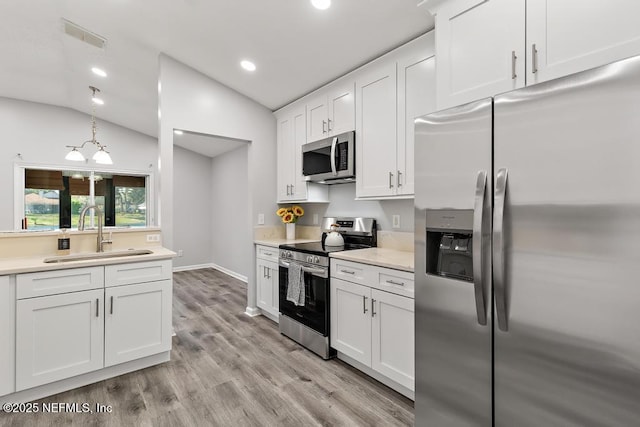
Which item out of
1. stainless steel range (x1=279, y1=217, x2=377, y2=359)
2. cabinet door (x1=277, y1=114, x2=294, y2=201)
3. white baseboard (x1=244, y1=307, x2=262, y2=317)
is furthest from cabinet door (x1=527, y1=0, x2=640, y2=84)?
white baseboard (x1=244, y1=307, x2=262, y2=317)

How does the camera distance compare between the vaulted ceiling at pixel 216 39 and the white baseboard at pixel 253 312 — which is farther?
the white baseboard at pixel 253 312

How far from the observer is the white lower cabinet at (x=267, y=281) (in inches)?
139

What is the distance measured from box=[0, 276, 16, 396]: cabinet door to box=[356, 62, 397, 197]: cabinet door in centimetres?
268

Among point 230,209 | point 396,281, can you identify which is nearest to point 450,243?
point 396,281

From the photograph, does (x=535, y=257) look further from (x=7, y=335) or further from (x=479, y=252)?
(x=7, y=335)

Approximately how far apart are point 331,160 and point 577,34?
2.03m

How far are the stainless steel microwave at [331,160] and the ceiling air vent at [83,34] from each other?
8.04 feet

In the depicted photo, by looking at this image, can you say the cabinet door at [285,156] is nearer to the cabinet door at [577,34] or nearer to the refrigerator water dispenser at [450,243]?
the refrigerator water dispenser at [450,243]

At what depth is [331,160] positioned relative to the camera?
310 cm

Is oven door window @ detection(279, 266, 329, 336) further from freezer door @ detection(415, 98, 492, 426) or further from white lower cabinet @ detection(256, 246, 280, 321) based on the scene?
freezer door @ detection(415, 98, 492, 426)

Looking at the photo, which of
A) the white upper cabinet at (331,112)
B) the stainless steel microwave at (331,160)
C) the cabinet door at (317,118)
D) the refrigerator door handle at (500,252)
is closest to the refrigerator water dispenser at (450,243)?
the refrigerator door handle at (500,252)

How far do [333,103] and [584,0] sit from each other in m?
2.14

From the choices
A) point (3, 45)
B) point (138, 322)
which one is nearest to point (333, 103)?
point (138, 322)

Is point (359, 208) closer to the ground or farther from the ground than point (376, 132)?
closer to the ground
